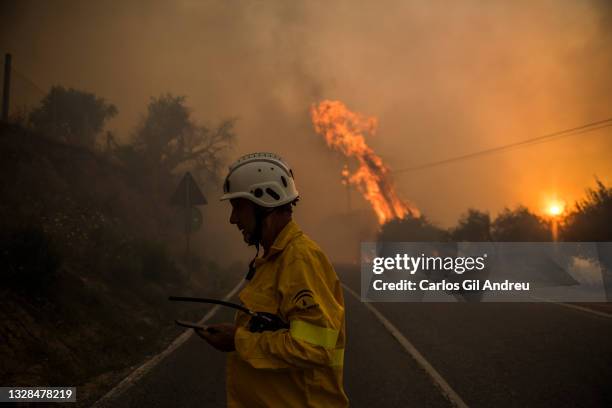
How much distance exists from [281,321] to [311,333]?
182 millimetres

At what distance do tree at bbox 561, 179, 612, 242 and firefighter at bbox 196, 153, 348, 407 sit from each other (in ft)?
65.8

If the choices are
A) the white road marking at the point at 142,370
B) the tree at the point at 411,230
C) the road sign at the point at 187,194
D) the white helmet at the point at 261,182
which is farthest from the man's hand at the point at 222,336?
the tree at the point at 411,230

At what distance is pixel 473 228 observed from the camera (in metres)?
26.6

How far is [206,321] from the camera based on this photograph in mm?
10891

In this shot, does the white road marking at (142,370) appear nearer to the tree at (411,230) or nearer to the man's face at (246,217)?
the man's face at (246,217)

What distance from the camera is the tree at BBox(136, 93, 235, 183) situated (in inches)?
1601

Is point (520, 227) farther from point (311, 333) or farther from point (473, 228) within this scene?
point (311, 333)

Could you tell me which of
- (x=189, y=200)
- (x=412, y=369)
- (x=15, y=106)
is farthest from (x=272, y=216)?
(x=15, y=106)

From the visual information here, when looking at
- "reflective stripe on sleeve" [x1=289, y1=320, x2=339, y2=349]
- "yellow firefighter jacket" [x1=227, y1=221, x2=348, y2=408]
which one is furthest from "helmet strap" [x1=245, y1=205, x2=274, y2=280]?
"reflective stripe on sleeve" [x1=289, y1=320, x2=339, y2=349]

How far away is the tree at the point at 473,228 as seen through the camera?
26.3 metres

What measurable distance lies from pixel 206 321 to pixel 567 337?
24.2ft

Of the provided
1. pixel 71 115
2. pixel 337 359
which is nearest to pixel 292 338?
pixel 337 359

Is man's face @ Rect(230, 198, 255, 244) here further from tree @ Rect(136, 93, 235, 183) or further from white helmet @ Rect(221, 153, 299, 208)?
tree @ Rect(136, 93, 235, 183)

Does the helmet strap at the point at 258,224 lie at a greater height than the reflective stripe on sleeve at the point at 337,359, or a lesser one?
greater
